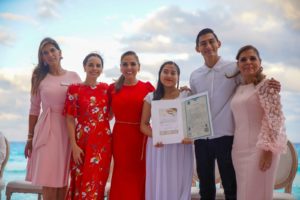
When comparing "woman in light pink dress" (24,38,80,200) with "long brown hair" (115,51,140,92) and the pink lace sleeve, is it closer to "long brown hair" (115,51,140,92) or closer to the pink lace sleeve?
"long brown hair" (115,51,140,92)

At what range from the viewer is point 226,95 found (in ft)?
8.53

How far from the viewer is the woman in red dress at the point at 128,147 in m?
2.85

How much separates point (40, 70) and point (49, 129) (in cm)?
50

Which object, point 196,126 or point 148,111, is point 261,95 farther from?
point 148,111

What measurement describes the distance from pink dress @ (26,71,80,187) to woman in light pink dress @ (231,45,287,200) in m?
1.34

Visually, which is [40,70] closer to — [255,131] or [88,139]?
[88,139]

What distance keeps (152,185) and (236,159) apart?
28.5 inches

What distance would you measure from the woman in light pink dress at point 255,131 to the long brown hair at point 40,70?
151 centimetres

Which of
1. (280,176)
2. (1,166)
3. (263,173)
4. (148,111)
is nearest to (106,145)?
(148,111)

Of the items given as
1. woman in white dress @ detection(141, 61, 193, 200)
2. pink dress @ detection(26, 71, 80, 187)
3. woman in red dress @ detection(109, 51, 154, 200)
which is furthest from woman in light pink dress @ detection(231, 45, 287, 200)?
pink dress @ detection(26, 71, 80, 187)

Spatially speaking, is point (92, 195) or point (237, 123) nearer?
point (237, 123)

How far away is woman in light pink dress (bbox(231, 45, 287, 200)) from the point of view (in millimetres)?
2230

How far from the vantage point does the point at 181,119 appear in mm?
2643

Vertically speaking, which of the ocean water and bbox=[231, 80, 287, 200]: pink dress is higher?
bbox=[231, 80, 287, 200]: pink dress
